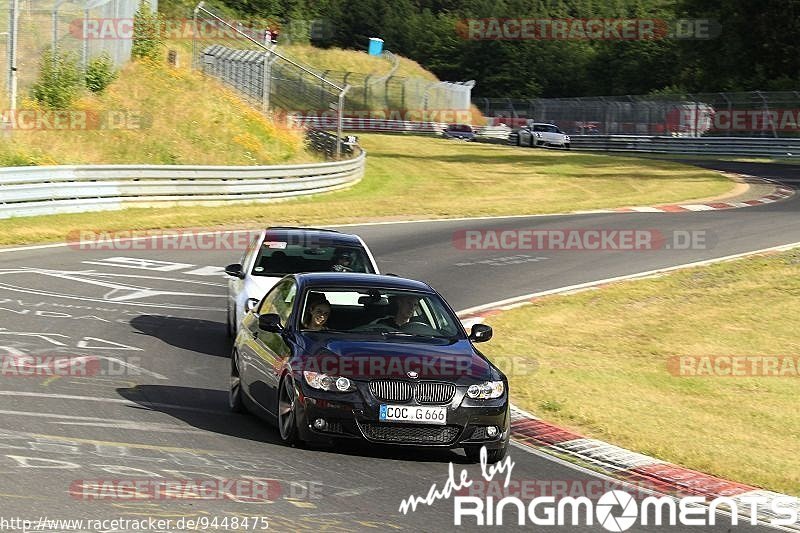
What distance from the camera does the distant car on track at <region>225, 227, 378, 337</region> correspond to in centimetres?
1487

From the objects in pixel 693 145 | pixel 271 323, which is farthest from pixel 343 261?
pixel 693 145

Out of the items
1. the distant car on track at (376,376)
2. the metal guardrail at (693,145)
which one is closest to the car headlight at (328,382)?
the distant car on track at (376,376)

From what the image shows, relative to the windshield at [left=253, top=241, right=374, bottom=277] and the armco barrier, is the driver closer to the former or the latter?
the windshield at [left=253, top=241, right=374, bottom=277]

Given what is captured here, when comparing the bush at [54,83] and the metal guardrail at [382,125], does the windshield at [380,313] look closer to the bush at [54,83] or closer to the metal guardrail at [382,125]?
the bush at [54,83]

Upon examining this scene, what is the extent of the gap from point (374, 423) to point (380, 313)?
5.37 feet

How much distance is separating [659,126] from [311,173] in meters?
33.4

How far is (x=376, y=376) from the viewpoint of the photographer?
9625 mm

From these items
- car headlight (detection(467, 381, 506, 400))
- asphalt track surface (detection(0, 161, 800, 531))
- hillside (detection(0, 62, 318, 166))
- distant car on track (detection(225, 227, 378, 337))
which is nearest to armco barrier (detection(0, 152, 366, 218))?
hillside (detection(0, 62, 318, 166))

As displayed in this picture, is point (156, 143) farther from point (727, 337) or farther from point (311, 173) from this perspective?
point (727, 337)

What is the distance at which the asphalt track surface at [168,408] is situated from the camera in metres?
7.82

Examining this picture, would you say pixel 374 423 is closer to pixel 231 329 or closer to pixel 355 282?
pixel 355 282

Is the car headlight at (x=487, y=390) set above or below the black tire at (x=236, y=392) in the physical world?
above

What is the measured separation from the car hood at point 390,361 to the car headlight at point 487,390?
0.19 ft

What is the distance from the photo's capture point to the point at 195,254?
79.0ft
